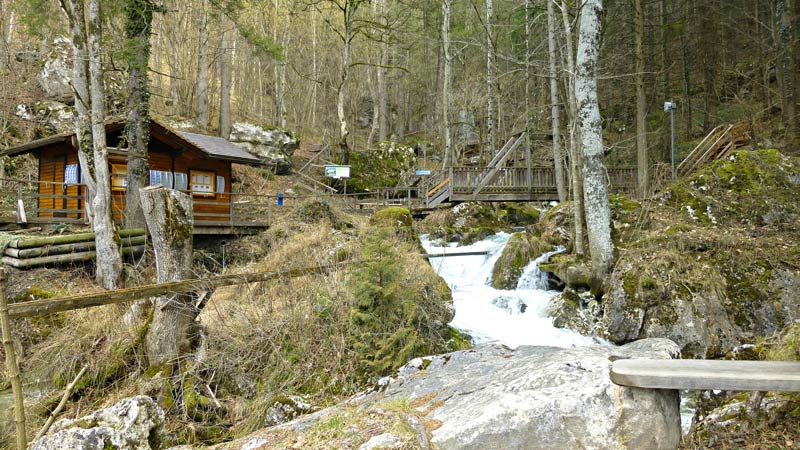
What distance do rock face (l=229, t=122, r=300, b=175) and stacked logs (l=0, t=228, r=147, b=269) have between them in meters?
12.9

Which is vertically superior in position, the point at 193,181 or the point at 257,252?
the point at 193,181

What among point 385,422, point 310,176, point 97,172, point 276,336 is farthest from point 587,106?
point 310,176

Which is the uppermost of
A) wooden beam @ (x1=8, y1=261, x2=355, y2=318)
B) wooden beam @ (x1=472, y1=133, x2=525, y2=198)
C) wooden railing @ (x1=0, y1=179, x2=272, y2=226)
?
wooden beam @ (x1=472, y1=133, x2=525, y2=198)

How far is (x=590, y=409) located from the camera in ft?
9.09

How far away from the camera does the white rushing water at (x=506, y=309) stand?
29.0 ft

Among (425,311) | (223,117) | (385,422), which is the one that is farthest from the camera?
(223,117)

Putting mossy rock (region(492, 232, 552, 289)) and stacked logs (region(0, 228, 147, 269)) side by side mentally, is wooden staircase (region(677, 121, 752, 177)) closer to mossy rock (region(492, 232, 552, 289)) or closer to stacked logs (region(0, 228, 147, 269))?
mossy rock (region(492, 232, 552, 289))

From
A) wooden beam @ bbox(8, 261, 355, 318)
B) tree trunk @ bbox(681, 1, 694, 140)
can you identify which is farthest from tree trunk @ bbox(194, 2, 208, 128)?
tree trunk @ bbox(681, 1, 694, 140)

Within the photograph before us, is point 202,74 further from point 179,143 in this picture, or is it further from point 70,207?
point 70,207

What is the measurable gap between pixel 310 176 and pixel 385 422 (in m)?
25.5

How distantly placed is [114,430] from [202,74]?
26600 millimetres

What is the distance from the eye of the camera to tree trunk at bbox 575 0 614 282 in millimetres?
9430

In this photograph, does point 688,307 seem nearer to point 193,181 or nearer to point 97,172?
point 97,172

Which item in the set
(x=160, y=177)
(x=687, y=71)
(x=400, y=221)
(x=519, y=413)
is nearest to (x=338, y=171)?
(x=160, y=177)
